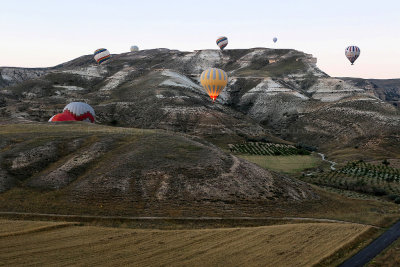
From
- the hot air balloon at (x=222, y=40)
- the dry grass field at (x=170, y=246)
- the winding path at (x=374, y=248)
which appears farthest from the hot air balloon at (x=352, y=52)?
the dry grass field at (x=170, y=246)

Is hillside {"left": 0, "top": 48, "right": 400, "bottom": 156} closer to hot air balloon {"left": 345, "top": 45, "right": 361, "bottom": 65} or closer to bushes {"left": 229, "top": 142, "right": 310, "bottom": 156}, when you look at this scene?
bushes {"left": 229, "top": 142, "right": 310, "bottom": 156}

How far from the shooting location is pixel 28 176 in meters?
40.5

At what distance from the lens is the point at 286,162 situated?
81.2m

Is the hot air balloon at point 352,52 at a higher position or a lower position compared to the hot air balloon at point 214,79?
higher

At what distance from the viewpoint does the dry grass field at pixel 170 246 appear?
76.0 ft

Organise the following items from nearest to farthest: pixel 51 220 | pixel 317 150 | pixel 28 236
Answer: pixel 28 236
pixel 51 220
pixel 317 150

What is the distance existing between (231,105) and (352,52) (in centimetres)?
5618

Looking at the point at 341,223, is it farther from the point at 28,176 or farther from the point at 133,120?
the point at 133,120

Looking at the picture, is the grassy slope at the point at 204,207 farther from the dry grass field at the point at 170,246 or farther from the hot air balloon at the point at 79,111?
the hot air balloon at the point at 79,111

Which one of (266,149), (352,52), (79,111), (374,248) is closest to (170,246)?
(374,248)

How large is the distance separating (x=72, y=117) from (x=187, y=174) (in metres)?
40.3

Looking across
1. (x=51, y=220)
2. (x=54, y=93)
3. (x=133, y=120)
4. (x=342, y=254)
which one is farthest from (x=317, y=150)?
(x=54, y=93)

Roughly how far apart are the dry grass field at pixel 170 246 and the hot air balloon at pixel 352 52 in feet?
429

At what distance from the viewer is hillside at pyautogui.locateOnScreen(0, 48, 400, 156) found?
109 m
